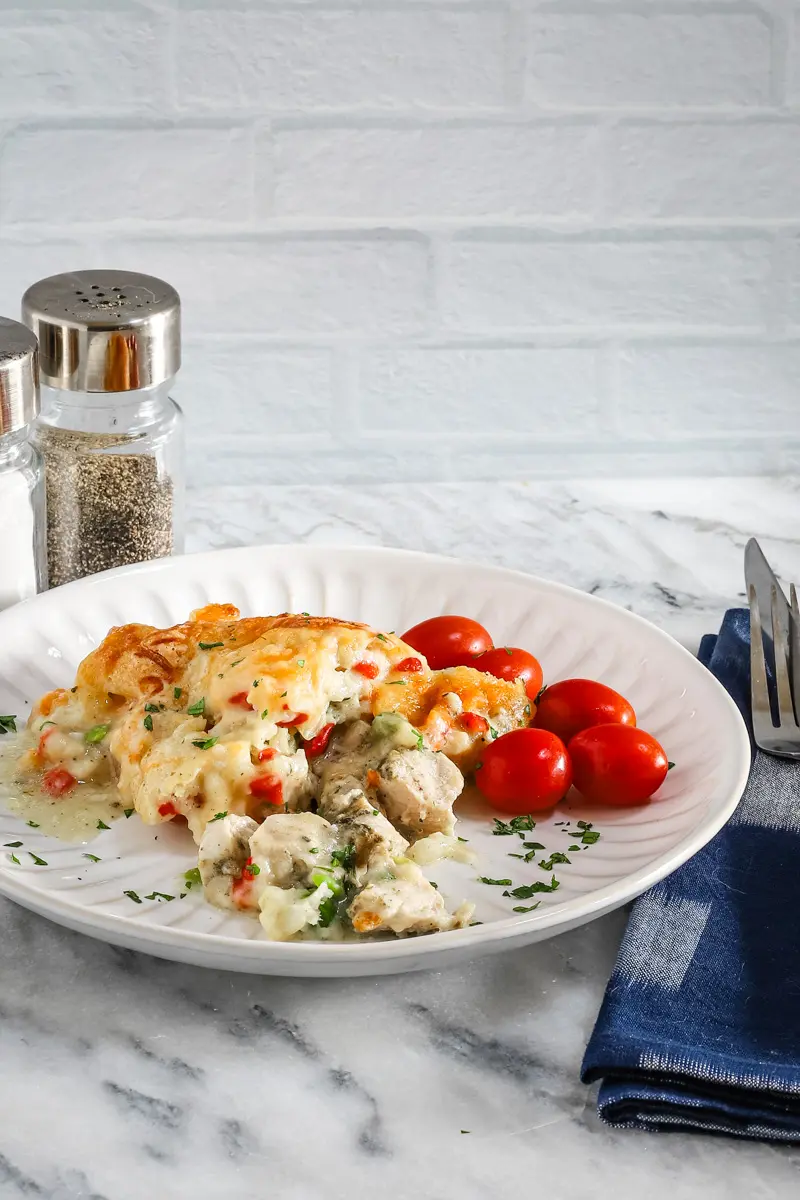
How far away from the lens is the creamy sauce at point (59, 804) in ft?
3.94

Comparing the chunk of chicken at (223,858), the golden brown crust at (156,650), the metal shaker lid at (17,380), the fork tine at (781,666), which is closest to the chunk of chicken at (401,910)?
the chunk of chicken at (223,858)

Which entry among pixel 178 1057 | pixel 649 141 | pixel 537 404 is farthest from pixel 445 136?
pixel 178 1057

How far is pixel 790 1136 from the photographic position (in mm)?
965

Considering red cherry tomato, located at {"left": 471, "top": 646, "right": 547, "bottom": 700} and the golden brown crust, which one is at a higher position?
the golden brown crust

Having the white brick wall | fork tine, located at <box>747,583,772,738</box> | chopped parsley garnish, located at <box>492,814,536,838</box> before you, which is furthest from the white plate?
the white brick wall

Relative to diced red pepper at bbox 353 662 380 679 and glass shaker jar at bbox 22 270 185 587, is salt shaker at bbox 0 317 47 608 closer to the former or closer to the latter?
glass shaker jar at bbox 22 270 185 587

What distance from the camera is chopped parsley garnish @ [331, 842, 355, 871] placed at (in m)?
1.10

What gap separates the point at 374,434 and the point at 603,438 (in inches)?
14.3

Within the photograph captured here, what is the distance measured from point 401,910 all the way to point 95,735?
38cm

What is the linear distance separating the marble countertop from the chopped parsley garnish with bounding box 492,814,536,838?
0.10 metres

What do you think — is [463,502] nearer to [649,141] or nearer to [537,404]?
[537,404]

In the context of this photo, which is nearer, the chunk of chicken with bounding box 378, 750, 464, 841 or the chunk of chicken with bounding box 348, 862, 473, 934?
the chunk of chicken with bounding box 348, 862, 473, 934

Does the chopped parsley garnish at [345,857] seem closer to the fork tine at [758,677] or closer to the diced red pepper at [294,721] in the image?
the diced red pepper at [294,721]

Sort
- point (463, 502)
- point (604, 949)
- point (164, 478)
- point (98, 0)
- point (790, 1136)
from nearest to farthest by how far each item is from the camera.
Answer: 1. point (790, 1136)
2. point (604, 949)
3. point (164, 478)
4. point (98, 0)
5. point (463, 502)
